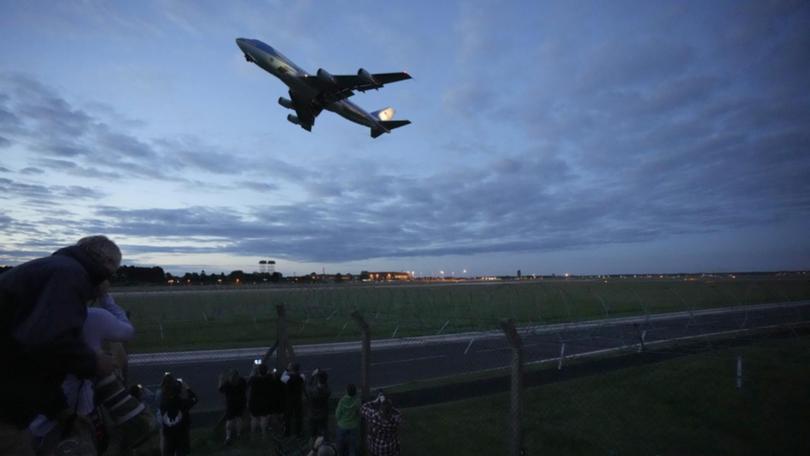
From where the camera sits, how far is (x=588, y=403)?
33.9 ft

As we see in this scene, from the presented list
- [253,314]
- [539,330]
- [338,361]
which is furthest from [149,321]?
[539,330]

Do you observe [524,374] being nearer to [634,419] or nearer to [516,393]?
[634,419]

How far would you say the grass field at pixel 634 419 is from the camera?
8172 mm

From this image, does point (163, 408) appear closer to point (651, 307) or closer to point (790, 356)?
point (790, 356)

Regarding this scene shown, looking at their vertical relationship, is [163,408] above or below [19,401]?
below

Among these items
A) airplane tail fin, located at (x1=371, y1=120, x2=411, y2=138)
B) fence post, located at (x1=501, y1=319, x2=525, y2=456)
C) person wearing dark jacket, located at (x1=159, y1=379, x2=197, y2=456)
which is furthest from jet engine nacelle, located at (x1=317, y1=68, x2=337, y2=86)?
fence post, located at (x1=501, y1=319, x2=525, y2=456)

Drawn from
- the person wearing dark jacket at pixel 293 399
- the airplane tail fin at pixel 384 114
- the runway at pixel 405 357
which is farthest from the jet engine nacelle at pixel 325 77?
the person wearing dark jacket at pixel 293 399

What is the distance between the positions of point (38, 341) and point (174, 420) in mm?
6809

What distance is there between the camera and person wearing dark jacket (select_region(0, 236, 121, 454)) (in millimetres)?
1888

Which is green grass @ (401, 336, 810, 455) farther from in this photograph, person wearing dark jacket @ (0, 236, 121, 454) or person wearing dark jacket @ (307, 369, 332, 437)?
person wearing dark jacket @ (0, 236, 121, 454)

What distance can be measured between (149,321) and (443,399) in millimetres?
25852

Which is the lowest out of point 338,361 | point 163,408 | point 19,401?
point 338,361

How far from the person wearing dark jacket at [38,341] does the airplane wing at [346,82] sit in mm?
21267

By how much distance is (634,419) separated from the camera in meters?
9.35
